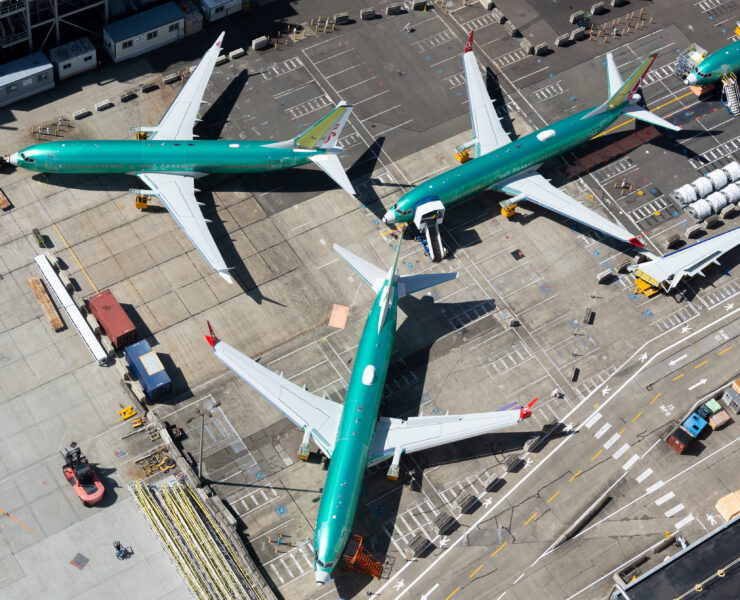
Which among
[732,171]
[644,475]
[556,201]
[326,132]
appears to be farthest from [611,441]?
[326,132]

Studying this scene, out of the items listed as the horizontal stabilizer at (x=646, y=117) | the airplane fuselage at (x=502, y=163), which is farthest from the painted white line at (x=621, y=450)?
the horizontal stabilizer at (x=646, y=117)

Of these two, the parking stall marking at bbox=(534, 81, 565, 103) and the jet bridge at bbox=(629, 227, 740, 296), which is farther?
the parking stall marking at bbox=(534, 81, 565, 103)

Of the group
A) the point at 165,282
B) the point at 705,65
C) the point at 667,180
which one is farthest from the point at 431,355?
the point at 705,65

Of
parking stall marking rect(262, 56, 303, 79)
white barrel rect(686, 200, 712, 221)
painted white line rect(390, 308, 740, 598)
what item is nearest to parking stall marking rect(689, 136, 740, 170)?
white barrel rect(686, 200, 712, 221)

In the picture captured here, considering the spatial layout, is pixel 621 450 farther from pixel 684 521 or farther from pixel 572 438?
pixel 684 521

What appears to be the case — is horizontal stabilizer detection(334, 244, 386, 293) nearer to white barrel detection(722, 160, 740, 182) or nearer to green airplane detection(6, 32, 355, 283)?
green airplane detection(6, 32, 355, 283)

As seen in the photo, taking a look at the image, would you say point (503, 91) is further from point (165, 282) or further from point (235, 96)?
point (165, 282)
